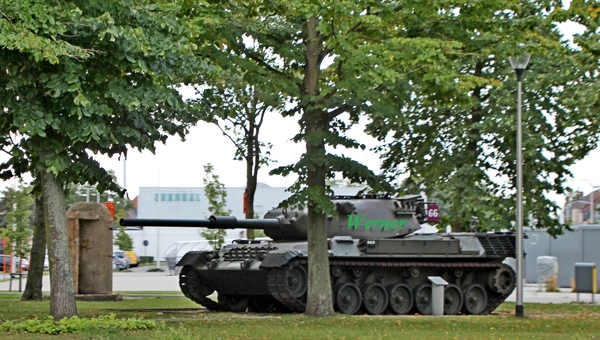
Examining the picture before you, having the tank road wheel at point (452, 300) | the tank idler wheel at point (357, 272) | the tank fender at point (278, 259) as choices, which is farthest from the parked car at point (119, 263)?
the tank fender at point (278, 259)

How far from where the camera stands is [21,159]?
17.5 meters

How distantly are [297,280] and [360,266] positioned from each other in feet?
5.66

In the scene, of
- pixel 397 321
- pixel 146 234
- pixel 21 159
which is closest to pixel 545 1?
pixel 397 321

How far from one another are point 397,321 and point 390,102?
439 cm

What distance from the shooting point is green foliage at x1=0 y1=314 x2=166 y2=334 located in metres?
14.1

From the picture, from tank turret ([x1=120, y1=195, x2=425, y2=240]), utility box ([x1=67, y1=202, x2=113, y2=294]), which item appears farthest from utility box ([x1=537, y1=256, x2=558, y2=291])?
utility box ([x1=67, y1=202, x2=113, y2=294])

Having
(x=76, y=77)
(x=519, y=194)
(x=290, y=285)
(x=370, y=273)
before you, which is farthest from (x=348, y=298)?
(x=76, y=77)

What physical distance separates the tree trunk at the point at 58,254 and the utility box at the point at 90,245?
946cm

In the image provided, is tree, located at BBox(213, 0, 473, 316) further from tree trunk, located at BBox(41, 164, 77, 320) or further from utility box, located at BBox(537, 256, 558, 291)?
utility box, located at BBox(537, 256, 558, 291)

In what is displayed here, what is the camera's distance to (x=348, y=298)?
2266 cm

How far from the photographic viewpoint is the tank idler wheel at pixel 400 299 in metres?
23.3

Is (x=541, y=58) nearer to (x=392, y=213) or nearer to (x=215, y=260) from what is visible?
(x=392, y=213)

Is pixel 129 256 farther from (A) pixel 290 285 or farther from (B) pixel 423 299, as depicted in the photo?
(A) pixel 290 285

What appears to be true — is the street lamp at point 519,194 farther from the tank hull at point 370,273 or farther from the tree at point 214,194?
the tree at point 214,194
